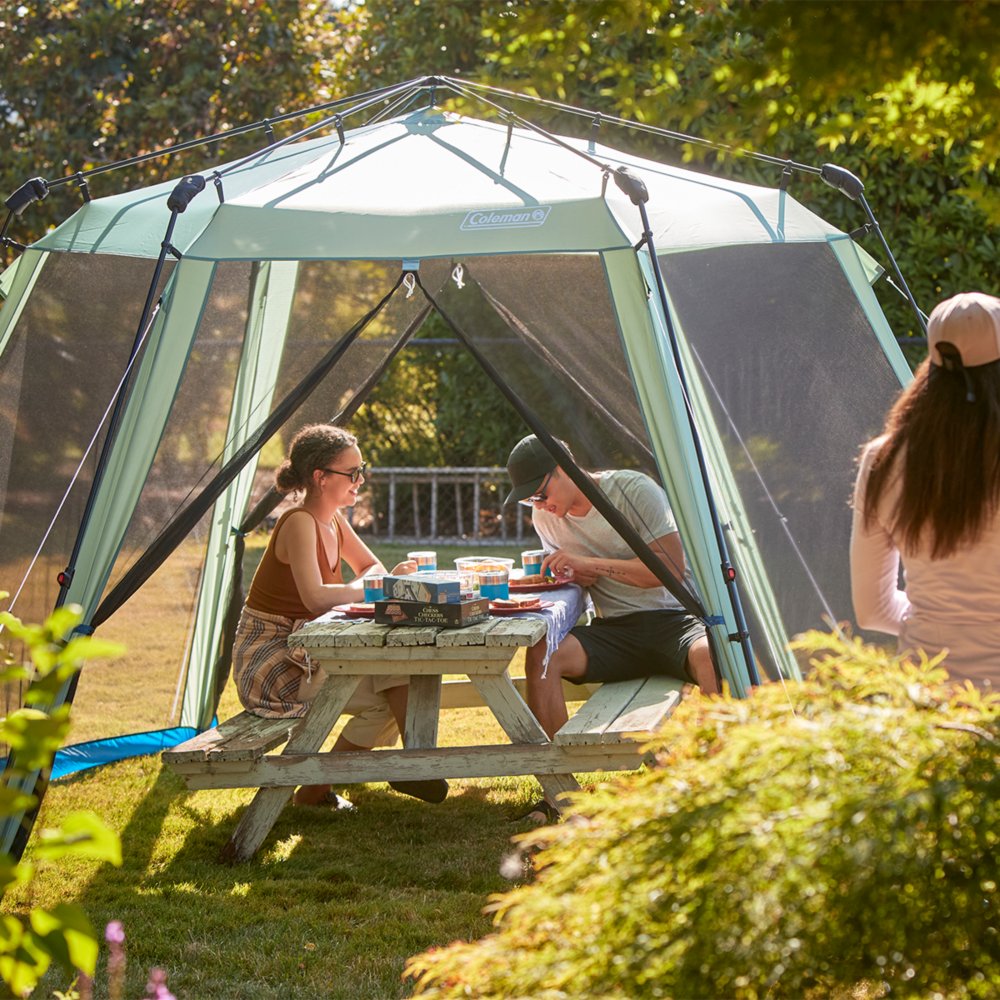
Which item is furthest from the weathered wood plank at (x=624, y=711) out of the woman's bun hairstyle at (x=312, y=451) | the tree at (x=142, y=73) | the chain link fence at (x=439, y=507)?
the tree at (x=142, y=73)

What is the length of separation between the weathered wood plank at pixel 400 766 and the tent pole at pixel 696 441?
505mm

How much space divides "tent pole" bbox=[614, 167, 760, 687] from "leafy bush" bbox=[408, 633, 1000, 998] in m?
2.01

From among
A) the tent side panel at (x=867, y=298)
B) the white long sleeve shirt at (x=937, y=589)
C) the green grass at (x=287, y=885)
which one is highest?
the tent side panel at (x=867, y=298)

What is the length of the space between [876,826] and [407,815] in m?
3.17

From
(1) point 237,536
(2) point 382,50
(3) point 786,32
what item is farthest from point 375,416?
(3) point 786,32

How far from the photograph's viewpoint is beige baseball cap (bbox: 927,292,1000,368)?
242 cm

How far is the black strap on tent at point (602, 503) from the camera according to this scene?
3820 millimetres

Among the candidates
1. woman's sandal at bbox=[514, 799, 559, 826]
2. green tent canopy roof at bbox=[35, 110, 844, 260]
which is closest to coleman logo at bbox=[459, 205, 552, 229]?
green tent canopy roof at bbox=[35, 110, 844, 260]

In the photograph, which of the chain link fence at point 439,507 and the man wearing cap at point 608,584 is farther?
the chain link fence at point 439,507

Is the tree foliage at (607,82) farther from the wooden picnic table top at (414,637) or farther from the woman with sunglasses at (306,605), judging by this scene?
the woman with sunglasses at (306,605)

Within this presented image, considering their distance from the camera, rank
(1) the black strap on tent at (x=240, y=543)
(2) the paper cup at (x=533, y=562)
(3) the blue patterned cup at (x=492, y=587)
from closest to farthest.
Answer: (3) the blue patterned cup at (x=492, y=587) → (2) the paper cup at (x=533, y=562) → (1) the black strap on tent at (x=240, y=543)

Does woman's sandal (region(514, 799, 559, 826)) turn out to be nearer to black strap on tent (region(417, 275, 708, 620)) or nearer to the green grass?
the green grass

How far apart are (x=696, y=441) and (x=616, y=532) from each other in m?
0.74

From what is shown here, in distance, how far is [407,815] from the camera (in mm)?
4477
